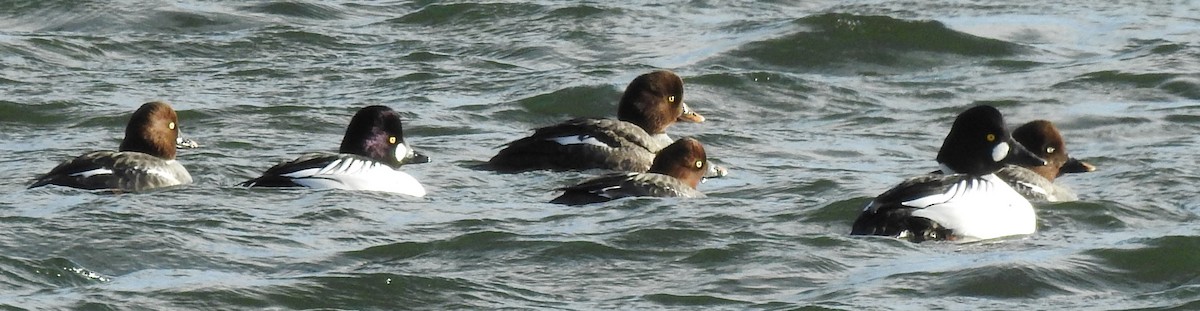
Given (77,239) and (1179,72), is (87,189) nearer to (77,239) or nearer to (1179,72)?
(77,239)

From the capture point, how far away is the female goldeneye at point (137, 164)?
11.5 m

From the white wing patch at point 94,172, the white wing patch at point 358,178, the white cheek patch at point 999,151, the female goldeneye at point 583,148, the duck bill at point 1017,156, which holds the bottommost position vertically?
the female goldeneye at point 583,148

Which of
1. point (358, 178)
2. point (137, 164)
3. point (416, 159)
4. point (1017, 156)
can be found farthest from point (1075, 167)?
point (137, 164)

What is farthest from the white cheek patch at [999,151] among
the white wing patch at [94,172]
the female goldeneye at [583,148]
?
the white wing patch at [94,172]

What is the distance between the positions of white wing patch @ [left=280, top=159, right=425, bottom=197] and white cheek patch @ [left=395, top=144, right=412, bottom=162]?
0.84m

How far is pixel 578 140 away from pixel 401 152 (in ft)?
Result: 3.51

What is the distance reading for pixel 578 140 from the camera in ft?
43.6

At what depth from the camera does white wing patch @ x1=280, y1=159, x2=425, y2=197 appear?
1172cm

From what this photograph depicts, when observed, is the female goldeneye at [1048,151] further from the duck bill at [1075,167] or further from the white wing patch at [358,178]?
the white wing patch at [358,178]

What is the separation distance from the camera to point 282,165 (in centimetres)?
1187

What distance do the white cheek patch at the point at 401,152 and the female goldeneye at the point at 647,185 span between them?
1.53m

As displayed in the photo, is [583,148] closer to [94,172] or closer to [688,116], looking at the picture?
[688,116]

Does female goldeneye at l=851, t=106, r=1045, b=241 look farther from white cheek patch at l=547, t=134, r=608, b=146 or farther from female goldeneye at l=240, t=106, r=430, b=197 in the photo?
white cheek patch at l=547, t=134, r=608, b=146

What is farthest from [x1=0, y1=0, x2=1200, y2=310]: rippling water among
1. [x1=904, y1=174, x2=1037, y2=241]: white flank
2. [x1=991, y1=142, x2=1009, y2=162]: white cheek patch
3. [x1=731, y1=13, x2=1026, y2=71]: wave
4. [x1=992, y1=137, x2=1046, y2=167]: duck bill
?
[x1=991, y1=142, x2=1009, y2=162]: white cheek patch
